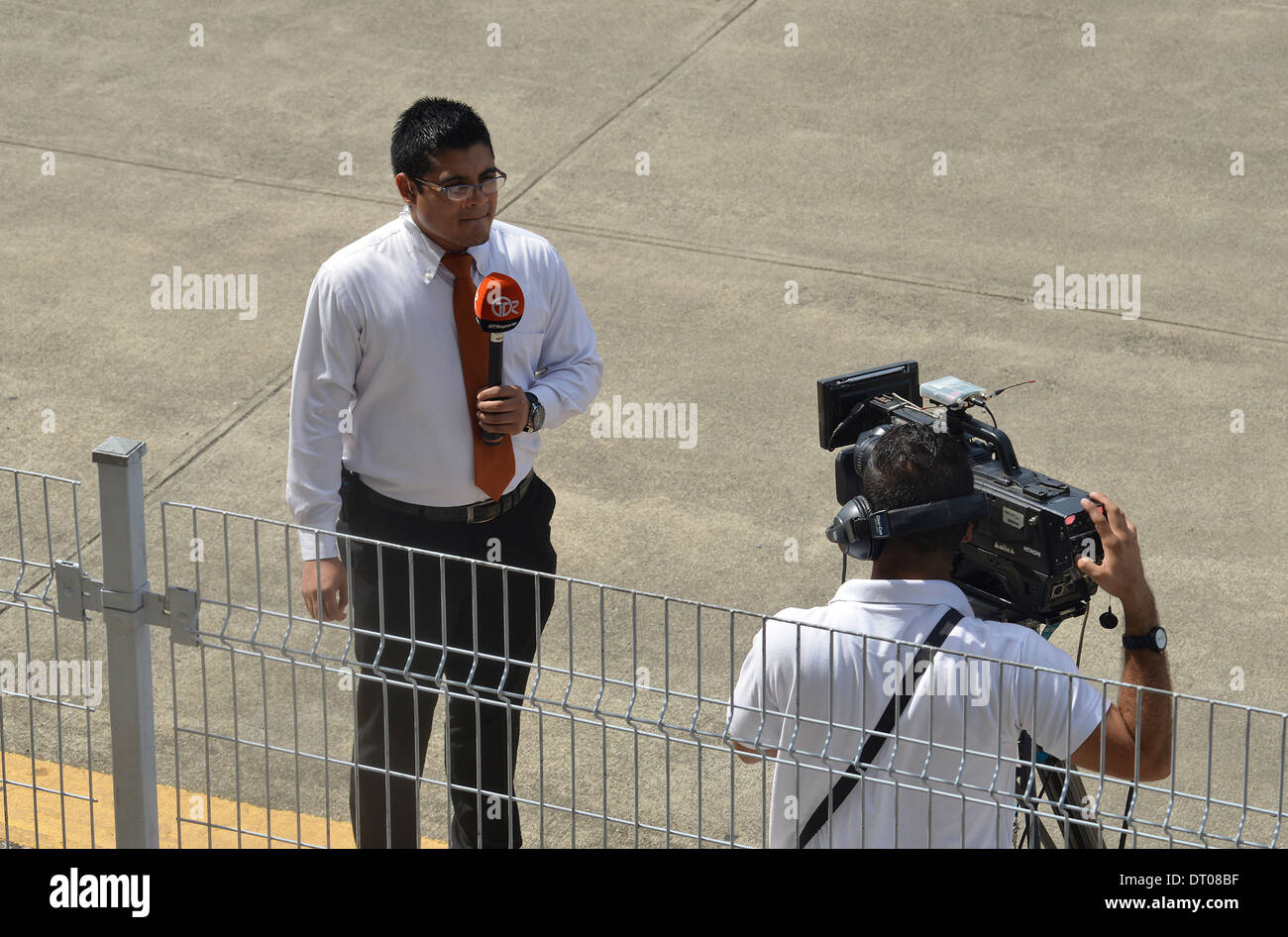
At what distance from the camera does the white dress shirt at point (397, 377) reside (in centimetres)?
413

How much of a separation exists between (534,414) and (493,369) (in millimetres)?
171

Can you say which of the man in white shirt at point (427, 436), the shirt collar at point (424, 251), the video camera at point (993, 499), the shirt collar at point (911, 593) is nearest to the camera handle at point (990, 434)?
the video camera at point (993, 499)

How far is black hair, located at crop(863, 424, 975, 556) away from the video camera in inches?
4.2

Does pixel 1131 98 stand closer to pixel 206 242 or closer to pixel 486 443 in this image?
pixel 206 242

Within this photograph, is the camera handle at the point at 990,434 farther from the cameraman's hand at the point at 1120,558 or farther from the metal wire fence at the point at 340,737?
the metal wire fence at the point at 340,737

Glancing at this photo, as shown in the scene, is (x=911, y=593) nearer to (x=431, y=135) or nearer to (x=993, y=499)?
(x=993, y=499)

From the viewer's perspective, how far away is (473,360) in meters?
4.21

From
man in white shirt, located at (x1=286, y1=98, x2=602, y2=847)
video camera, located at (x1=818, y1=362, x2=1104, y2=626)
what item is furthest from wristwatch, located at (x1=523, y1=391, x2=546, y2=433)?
video camera, located at (x1=818, y1=362, x2=1104, y2=626)

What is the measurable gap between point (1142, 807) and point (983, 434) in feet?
5.52

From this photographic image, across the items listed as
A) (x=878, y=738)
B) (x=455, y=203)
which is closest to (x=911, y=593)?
(x=878, y=738)

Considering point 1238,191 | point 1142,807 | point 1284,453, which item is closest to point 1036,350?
point 1284,453

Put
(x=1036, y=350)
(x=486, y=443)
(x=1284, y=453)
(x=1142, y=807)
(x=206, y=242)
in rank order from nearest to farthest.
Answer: (x=486, y=443), (x=1142, y=807), (x=1284, y=453), (x=1036, y=350), (x=206, y=242)
